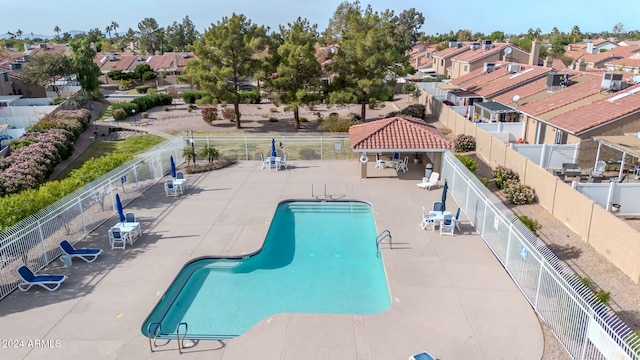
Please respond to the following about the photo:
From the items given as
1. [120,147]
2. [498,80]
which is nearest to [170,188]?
[120,147]

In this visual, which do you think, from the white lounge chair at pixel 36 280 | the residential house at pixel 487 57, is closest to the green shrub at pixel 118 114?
the white lounge chair at pixel 36 280

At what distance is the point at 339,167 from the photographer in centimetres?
2577

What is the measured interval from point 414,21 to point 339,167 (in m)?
120

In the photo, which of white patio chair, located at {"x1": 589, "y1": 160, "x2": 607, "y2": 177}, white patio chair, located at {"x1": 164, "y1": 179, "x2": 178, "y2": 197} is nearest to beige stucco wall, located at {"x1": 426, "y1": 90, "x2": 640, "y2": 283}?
white patio chair, located at {"x1": 589, "y1": 160, "x2": 607, "y2": 177}

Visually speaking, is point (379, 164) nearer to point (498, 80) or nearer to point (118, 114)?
point (498, 80)

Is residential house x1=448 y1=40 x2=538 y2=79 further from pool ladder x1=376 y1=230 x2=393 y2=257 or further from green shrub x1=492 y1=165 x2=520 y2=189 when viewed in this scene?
pool ladder x1=376 y1=230 x2=393 y2=257

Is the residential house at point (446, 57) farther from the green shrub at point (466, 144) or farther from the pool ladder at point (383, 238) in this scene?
the pool ladder at point (383, 238)

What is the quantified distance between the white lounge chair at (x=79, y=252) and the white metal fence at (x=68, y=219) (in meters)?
0.69

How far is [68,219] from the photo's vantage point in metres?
15.9

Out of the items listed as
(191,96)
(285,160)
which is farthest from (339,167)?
(191,96)

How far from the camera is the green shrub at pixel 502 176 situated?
2134 centimetres

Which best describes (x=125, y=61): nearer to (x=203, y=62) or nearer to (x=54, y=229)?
(x=203, y=62)

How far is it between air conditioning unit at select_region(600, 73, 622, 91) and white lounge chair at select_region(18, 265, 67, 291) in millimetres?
29342

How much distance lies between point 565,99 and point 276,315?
24.1 meters
